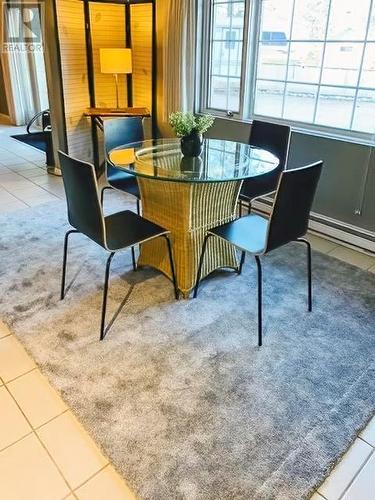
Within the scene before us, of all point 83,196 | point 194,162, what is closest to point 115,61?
point 194,162

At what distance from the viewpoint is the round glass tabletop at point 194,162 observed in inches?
80.3

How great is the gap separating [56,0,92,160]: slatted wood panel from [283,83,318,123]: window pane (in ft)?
7.01

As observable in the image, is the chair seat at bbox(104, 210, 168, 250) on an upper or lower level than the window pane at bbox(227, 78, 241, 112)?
lower

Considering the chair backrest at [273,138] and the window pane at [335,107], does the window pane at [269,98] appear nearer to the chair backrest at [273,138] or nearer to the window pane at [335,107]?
the window pane at [335,107]

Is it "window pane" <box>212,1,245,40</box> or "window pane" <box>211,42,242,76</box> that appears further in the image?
"window pane" <box>211,42,242,76</box>

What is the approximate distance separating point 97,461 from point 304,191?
1414mm

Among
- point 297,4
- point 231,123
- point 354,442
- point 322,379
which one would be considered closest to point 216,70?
point 231,123

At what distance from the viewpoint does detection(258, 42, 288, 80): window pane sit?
10.8ft

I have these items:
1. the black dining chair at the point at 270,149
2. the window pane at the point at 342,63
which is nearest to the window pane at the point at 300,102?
the window pane at the point at 342,63

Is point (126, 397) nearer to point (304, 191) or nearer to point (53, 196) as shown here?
point (304, 191)

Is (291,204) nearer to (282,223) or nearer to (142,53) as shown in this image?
(282,223)

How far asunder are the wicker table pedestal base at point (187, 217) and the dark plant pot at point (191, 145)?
246 mm

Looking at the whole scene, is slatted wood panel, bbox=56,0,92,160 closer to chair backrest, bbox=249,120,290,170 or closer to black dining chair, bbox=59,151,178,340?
chair backrest, bbox=249,120,290,170

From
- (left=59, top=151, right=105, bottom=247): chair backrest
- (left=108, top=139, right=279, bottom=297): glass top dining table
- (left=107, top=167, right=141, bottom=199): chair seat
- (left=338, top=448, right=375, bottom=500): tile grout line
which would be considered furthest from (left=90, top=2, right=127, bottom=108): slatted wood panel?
(left=338, top=448, right=375, bottom=500): tile grout line
